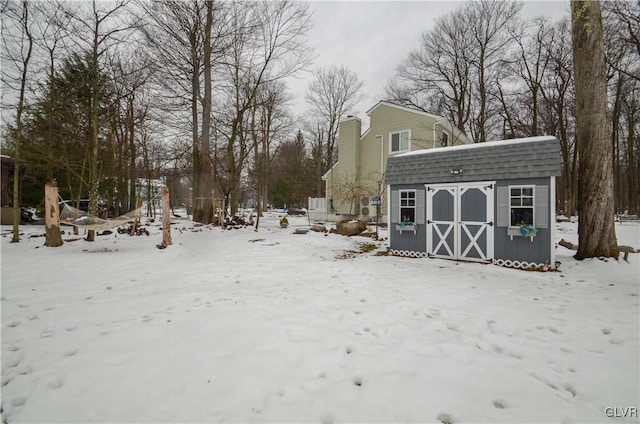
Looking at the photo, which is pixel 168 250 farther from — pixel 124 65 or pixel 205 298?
pixel 124 65

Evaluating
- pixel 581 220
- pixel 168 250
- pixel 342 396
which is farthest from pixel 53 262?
pixel 581 220

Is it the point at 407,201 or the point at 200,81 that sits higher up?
the point at 200,81

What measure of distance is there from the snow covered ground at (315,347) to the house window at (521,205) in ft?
4.96

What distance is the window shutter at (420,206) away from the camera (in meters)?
7.96

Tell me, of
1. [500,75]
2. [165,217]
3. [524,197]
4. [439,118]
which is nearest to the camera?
[524,197]

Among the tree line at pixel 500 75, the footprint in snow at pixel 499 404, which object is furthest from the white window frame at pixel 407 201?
the tree line at pixel 500 75

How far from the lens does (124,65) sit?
12688mm

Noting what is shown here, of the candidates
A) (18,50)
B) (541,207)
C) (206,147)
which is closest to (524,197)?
(541,207)

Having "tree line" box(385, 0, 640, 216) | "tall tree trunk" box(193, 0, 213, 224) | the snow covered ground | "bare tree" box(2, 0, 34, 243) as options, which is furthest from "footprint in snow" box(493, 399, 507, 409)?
"tree line" box(385, 0, 640, 216)

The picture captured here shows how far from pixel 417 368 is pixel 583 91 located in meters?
7.90

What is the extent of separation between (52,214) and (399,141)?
16.2 m

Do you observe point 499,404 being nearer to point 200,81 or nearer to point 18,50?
point 18,50

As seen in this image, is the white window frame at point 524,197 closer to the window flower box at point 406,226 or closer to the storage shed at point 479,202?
the storage shed at point 479,202

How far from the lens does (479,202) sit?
711 cm
